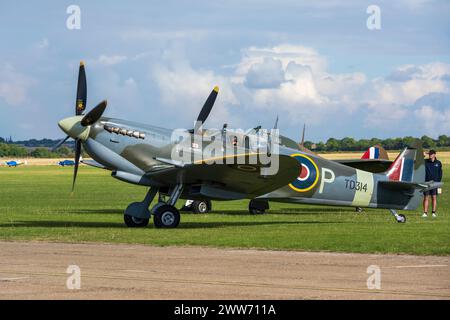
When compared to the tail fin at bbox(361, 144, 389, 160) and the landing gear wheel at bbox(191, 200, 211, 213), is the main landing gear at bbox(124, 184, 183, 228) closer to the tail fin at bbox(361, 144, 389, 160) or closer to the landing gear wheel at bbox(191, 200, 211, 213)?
the landing gear wheel at bbox(191, 200, 211, 213)

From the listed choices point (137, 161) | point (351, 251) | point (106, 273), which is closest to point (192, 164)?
point (137, 161)

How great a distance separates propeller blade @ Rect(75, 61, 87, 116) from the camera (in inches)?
825

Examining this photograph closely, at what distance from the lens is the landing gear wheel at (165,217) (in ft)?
66.8

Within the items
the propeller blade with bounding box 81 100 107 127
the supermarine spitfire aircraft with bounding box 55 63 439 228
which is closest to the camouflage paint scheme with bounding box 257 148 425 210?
the supermarine spitfire aircraft with bounding box 55 63 439 228

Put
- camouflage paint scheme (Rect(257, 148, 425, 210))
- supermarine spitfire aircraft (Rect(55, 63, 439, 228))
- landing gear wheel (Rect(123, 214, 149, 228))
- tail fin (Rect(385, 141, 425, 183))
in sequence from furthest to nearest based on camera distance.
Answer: tail fin (Rect(385, 141, 425, 183))
camouflage paint scheme (Rect(257, 148, 425, 210))
landing gear wheel (Rect(123, 214, 149, 228))
supermarine spitfire aircraft (Rect(55, 63, 439, 228))

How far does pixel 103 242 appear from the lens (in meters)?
17.2

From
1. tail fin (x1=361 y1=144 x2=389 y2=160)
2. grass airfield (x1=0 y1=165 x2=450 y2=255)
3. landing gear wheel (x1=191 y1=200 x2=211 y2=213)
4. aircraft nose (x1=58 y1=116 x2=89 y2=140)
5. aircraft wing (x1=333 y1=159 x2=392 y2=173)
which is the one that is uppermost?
tail fin (x1=361 y1=144 x2=389 y2=160)

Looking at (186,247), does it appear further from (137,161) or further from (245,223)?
(245,223)

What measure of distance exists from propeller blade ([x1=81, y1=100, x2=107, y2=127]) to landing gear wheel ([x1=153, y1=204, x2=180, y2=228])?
7.96 ft

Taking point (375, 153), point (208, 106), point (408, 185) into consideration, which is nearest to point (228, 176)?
point (208, 106)

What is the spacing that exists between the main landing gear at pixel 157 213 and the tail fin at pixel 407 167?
6.26 metres

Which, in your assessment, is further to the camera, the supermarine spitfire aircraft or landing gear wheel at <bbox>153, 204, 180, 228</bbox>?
landing gear wheel at <bbox>153, 204, 180, 228</bbox>

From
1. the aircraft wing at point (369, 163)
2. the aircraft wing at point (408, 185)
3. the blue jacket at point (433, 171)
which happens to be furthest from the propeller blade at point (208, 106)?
the aircraft wing at point (369, 163)
